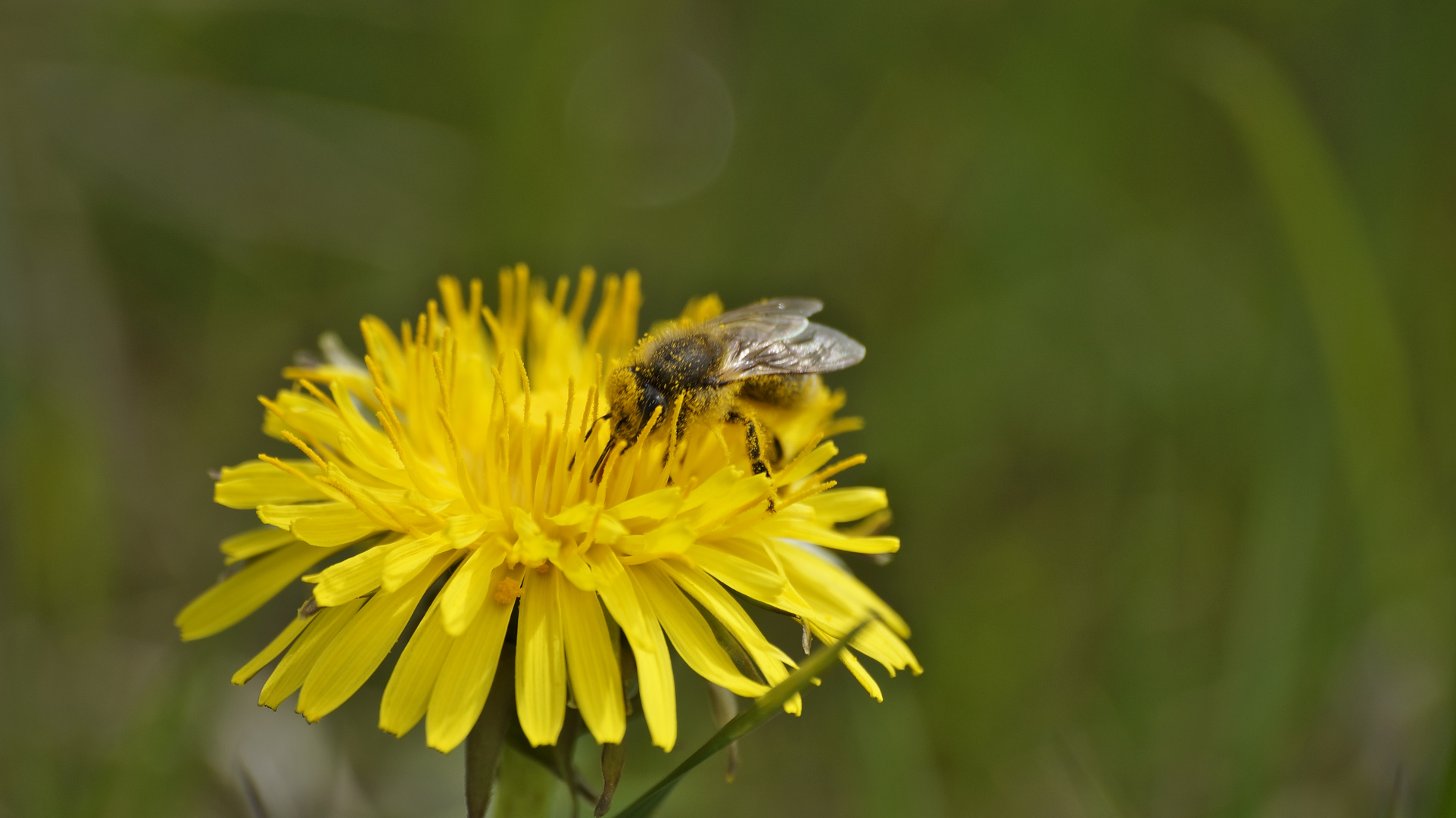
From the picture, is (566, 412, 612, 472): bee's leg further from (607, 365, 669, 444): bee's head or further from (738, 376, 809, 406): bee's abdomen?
(738, 376, 809, 406): bee's abdomen

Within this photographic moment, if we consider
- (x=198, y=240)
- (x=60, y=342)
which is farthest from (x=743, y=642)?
(x=198, y=240)

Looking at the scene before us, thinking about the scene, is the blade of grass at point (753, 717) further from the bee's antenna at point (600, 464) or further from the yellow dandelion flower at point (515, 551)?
the bee's antenna at point (600, 464)

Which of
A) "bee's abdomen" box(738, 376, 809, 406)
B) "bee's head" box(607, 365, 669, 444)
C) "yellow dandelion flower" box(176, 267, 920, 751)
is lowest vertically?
"yellow dandelion flower" box(176, 267, 920, 751)

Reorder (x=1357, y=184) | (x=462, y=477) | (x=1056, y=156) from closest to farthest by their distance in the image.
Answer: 1. (x=462, y=477)
2. (x=1357, y=184)
3. (x=1056, y=156)

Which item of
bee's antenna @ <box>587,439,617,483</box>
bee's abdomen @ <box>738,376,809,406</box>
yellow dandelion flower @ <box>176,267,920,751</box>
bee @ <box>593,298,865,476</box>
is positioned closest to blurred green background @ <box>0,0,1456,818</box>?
yellow dandelion flower @ <box>176,267,920,751</box>

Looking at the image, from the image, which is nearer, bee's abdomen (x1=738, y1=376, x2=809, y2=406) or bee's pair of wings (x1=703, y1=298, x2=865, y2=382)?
bee's pair of wings (x1=703, y1=298, x2=865, y2=382)

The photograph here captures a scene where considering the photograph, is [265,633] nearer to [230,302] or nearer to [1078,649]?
[230,302]

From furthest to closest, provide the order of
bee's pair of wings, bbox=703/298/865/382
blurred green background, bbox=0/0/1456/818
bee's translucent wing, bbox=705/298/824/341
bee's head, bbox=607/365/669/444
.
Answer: blurred green background, bbox=0/0/1456/818 < bee's translucent wing, bbox=705/298/824/341 < bee's pair of wings, bbox=703/298/865/382 < bee's head, bbox=607/365/669/444

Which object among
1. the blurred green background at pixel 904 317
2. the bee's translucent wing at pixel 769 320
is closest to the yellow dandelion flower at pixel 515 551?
the bee's translucent wing at pixel 769 320

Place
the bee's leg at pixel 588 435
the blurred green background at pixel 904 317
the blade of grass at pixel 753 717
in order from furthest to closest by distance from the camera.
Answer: the blurred green background at pixel 904 317 → the bee's leg at pixel 588 435 → the blade of grass at pixel 753 717
